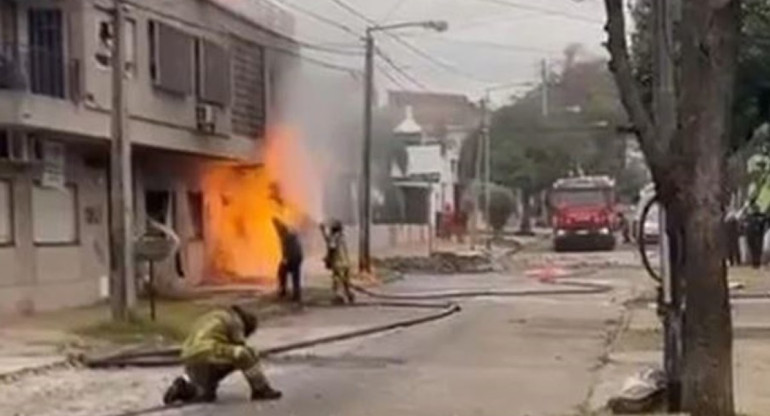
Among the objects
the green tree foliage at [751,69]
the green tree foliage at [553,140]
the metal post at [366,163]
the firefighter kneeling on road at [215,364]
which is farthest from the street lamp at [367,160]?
the green tree foliage at [553,140]

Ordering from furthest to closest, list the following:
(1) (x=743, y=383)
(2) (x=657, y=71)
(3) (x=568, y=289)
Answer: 1. (3) (x=568, y=289)
2. (1) (x=743, y=383)
3. (2) (x=657, y=71)

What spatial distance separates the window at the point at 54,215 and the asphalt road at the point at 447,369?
5.18m

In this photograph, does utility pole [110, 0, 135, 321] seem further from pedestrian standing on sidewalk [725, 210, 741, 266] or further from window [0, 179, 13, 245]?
pedestrian standing on sidewalk [725, 210, 741, 266]

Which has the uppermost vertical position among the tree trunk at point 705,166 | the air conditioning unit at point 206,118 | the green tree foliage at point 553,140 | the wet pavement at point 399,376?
the green tree foliage at point 553,140

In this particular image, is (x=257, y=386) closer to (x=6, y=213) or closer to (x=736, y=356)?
(x=736, y=356)

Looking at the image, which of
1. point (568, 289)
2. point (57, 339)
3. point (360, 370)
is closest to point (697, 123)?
point (360, 370)

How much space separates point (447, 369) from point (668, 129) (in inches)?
289

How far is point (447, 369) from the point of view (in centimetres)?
2036

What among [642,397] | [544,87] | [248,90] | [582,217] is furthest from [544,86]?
[642,397]

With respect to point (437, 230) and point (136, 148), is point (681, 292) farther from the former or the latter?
point (437, 230)

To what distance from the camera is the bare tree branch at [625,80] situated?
12891mm

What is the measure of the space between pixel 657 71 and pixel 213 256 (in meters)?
28.3

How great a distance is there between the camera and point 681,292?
1370 centimetres

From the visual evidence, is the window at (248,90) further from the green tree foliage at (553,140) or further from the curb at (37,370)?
the green tree foliage at (553,140)
